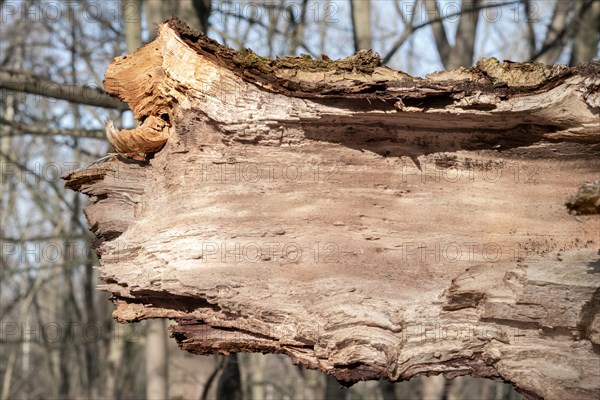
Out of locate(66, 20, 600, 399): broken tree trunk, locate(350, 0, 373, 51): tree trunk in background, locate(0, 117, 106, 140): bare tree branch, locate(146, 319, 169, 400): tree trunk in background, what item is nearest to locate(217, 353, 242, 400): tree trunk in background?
locate(146, 319, 169, 400): tree trunk in background

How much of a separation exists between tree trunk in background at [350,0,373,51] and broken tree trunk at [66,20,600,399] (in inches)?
166

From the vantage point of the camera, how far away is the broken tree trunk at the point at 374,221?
2666mm

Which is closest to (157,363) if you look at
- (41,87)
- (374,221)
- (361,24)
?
(41,87)

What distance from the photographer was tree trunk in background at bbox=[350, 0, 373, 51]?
695 cm

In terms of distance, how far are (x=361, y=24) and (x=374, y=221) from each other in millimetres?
4489

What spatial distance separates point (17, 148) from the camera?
791 inches

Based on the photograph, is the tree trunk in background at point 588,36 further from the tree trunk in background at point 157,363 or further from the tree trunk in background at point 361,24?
the tree trunk in background at point 157,363

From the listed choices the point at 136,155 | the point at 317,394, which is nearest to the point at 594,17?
the point at 317,394

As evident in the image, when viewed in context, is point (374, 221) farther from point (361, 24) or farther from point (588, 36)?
point (588, 36)

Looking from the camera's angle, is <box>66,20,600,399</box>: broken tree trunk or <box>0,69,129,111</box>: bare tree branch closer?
<box>66,20,600,399</box>: broken tree trunk

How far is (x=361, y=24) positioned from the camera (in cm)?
697

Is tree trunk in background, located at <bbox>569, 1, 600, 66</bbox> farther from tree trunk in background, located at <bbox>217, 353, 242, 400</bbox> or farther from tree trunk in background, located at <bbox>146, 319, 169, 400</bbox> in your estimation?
tree trunk in background, located at <bbox>146, 319, 169, 400</bbox>

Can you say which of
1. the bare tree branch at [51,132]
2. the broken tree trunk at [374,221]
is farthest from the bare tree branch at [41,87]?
the broken tree trunk at [374,221]

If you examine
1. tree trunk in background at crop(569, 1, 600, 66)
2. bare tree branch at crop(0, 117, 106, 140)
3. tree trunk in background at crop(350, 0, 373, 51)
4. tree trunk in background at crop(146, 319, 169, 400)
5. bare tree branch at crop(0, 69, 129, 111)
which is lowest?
tree trunk in background at crop(146, 319, 169, 400)
